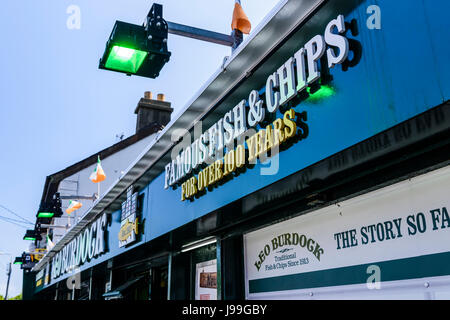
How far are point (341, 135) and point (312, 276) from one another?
89.7 inches

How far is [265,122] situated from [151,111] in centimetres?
2071

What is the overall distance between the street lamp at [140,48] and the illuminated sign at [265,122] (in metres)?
1.13

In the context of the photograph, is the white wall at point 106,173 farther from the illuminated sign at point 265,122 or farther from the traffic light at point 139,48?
the traffic light at point 139,48

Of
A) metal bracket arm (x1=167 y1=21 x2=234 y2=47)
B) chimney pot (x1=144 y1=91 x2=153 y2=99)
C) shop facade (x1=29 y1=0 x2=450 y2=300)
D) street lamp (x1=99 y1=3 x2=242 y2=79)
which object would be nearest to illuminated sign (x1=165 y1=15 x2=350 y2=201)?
shop facade (x1=29 y1=0 x2=450 y2=300)

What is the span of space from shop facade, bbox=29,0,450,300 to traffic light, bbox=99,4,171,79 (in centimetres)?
86

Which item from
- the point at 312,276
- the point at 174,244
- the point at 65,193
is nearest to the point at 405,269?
the point at 312,276

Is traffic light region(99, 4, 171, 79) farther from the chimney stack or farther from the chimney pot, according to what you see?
the chimney pot

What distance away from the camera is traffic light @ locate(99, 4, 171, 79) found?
432cm

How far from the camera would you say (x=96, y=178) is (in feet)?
44.4

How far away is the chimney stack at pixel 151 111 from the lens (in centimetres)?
2394

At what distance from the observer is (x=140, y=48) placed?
14.3 ft

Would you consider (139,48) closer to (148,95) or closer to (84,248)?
(84,248)

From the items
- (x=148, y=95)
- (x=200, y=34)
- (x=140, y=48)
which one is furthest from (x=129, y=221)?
(x=148, y=95)

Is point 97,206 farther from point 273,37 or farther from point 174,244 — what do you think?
point 273,37
